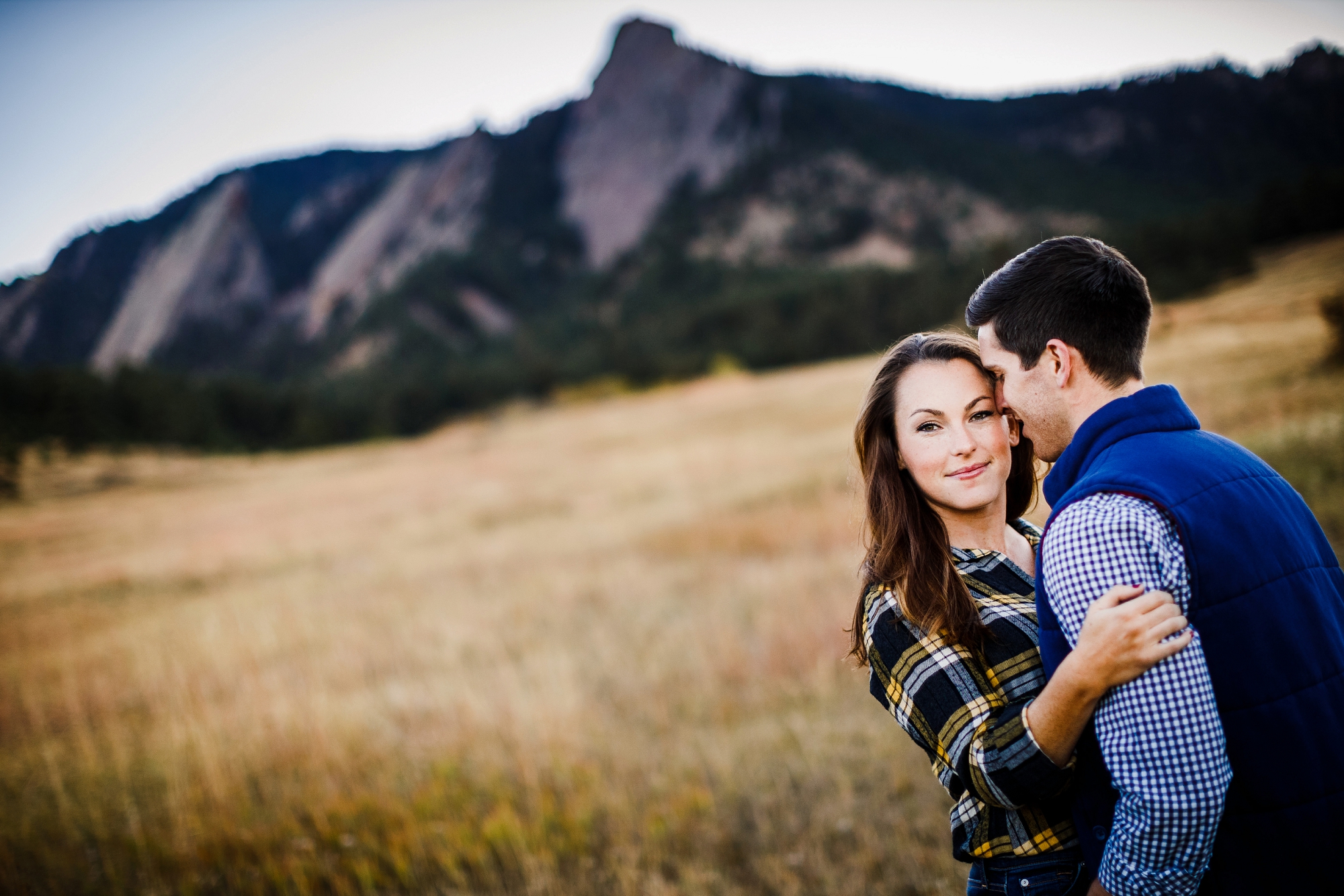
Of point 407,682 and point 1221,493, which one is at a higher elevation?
point 1221,493

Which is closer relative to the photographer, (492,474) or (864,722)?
(864,722)

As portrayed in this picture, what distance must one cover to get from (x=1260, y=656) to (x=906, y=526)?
0.79 m

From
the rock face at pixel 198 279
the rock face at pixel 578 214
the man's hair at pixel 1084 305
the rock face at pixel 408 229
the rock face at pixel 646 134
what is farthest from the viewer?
the rock face at pixel 408 229

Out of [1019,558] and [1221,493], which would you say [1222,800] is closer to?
[1221,493]

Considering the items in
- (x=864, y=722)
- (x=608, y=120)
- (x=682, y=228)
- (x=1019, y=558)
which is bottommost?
(x=864, y=722)

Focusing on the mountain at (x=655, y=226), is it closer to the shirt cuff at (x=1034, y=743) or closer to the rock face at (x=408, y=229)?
the rock face at (x=408, y=229)

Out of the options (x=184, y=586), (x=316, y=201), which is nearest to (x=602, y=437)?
(x=184, y=586)

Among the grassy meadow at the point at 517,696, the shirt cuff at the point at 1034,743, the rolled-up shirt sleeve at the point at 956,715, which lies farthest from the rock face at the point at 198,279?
the shirt cuff at the point at 1034,743

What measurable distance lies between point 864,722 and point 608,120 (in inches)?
6568

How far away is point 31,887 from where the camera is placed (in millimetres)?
3990

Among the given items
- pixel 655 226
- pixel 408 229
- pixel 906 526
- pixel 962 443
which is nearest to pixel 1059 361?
pixel 962 443

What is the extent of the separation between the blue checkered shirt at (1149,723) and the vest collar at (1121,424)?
0.62ft

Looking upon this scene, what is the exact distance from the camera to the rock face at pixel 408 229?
138 m

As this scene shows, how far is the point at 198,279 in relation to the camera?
140 metres
